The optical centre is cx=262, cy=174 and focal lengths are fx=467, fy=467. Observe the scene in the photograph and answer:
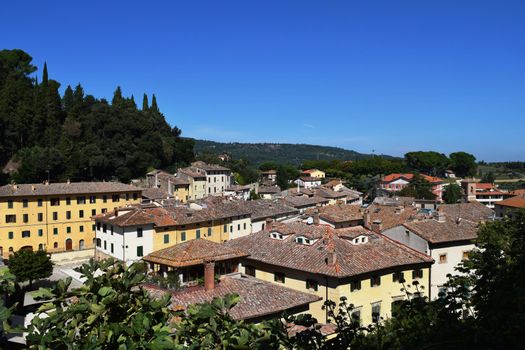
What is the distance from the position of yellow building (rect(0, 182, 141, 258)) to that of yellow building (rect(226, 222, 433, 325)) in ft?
105

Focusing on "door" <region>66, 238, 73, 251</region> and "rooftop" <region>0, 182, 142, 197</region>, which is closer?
"rooftop" <region>0, 182, 142, 197</region>

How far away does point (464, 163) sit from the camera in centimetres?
15625

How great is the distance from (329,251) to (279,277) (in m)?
3.28

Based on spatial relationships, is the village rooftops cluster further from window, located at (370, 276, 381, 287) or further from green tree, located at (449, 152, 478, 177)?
green tree, located at (449, 152, 478, 177)

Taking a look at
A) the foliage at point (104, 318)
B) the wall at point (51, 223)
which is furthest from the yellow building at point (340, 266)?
the wall at point (51, 223)

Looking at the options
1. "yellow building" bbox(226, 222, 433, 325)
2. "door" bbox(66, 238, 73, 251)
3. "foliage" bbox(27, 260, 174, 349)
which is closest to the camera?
"foliage" bbox(27, 260, 174, 349)

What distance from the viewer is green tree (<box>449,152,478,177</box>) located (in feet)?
512

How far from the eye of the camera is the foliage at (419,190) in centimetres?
10156

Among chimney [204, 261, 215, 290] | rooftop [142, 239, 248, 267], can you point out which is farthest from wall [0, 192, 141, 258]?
chimney [204, 261, 215, 290]

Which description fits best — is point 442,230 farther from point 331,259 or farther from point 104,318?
point 104,318

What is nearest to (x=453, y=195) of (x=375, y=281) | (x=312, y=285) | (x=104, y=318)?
(x=375, y=281)

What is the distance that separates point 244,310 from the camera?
1831 centimetres

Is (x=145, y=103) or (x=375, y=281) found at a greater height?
(x=145, y=103)

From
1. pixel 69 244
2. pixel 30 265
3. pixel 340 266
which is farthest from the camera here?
pixel 69 244
